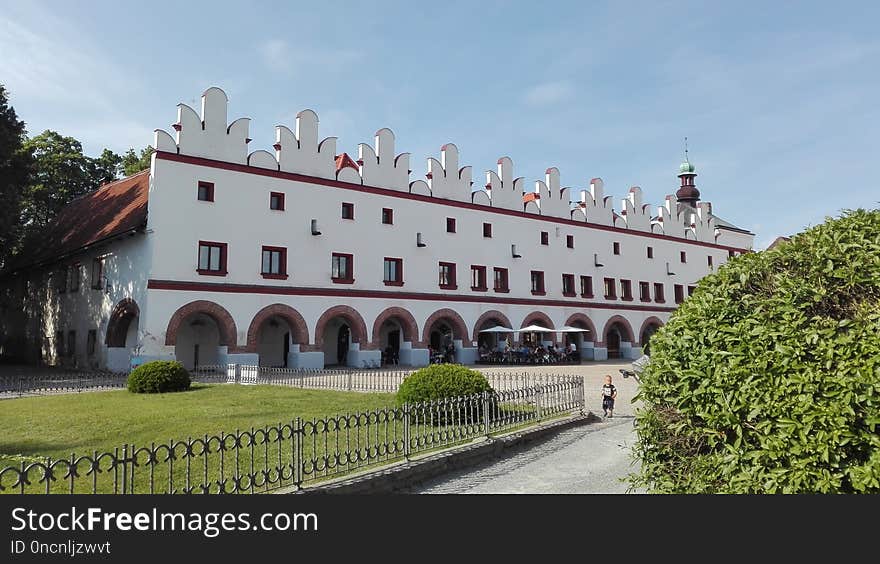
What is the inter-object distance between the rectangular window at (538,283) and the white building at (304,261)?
139 mm

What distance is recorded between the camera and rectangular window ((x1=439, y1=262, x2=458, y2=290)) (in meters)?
33.4

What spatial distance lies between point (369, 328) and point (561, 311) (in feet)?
46.8

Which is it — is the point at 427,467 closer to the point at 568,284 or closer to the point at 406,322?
the point at 406,322

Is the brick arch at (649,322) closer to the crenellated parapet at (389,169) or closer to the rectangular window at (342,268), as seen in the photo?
the crenellated parapet at (389,169)

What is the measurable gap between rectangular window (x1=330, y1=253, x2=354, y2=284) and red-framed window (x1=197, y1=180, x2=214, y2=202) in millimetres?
6397

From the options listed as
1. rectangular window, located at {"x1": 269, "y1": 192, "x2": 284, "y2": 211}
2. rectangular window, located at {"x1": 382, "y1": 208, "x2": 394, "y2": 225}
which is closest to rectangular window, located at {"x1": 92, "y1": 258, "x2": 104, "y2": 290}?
rectangular window, located at {"x1": 269, "y1": 192, "x2": 284, "y2": 211}

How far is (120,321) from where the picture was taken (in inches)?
1049

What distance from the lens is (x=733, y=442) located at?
14.3 feet

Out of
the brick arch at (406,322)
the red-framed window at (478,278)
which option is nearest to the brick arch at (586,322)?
the red-framed window at (478,278)

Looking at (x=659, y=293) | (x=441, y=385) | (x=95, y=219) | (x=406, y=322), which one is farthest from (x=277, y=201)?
(x=659, y=293)

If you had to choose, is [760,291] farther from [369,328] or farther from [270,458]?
[369,328]

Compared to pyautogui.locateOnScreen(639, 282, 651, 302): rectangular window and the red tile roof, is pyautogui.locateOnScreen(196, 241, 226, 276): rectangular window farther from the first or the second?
pyautogui.locateOnScreen(639, 282, 651, 302): rectangular window

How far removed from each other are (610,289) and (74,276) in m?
33.3

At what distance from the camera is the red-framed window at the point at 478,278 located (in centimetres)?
3475
